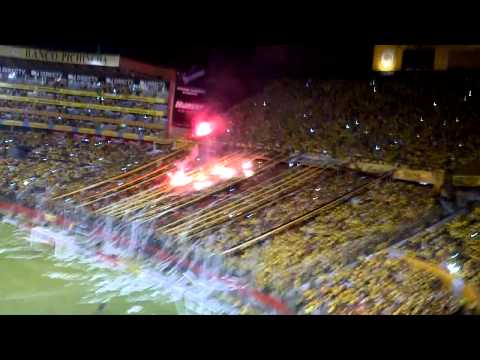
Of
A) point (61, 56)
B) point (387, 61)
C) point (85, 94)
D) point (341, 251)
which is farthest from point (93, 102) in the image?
point (341, 251)

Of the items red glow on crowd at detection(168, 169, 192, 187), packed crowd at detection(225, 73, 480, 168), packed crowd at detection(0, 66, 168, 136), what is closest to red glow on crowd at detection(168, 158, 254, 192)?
red glow on crowd at detection(168, 169, 192, 187)

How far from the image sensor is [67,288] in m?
6.12

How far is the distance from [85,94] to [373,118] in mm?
7067

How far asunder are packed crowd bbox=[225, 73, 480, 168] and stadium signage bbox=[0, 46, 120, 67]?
2.98 m

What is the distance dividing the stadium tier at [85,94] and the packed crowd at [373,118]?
188 centimetres

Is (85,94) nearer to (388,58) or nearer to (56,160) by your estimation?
(56,160)

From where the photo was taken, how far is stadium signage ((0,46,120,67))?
1039 centimetres

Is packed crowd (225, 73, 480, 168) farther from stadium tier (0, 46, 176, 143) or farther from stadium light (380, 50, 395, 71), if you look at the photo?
stadium tier (0, 46, 176, 143)

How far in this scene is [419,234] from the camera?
227 inches

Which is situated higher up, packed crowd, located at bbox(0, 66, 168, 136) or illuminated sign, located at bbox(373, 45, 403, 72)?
illuminated sign, located at bbox(373, 45, 403, 72)

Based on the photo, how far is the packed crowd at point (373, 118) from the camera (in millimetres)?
7730

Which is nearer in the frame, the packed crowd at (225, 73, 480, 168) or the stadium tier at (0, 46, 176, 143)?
the packed crowd at (225, 73, 480, 168)
